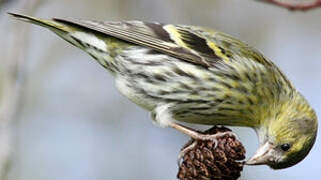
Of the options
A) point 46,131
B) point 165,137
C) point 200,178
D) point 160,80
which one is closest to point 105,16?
point 46,131

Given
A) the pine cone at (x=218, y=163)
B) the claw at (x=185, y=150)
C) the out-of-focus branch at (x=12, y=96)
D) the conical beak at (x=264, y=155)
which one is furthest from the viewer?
the conical beak at (x=264, y=155)

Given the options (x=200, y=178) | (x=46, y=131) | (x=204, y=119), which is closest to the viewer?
(x=200, y=178)

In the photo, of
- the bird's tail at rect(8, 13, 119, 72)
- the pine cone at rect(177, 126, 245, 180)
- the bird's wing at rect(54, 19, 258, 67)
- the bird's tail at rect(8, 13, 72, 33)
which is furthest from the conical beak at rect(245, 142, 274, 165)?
the bird's tail at rect(8, 13, 72, 33)

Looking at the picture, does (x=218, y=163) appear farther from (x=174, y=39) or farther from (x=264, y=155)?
(x=174, y=39)

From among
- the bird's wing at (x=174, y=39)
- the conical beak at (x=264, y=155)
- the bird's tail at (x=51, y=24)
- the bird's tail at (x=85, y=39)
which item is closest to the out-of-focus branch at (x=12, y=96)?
the bird's tail at (x=51, y=24)

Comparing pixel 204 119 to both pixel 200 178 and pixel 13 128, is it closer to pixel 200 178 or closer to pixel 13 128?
pixel 200 178

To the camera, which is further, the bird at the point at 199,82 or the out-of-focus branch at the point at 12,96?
the bird at the point at 199,82

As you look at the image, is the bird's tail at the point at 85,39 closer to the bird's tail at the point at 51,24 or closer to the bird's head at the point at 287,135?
the bird's tail at the point at 51,24
